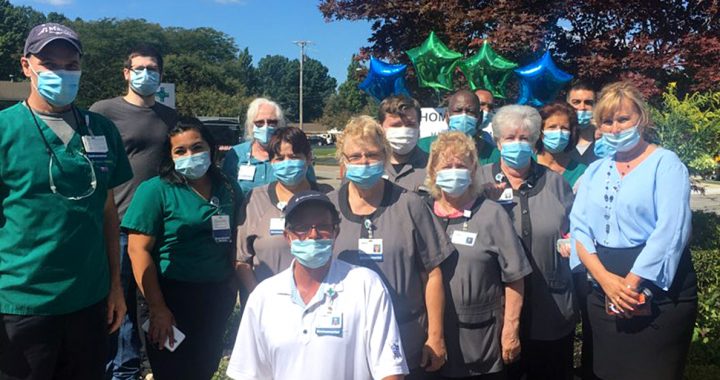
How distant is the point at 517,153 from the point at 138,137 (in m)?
2.83

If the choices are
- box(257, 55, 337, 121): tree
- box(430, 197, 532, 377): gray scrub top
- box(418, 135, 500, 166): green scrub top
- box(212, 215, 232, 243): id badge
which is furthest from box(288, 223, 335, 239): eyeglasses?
box(257, 55, 337, 121): tree

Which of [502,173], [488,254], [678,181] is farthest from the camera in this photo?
[502,173]

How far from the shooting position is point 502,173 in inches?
149

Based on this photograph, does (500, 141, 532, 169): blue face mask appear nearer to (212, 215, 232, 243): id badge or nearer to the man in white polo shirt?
the man in white polo shirt

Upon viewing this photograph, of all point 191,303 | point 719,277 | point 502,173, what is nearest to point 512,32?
point 719,277

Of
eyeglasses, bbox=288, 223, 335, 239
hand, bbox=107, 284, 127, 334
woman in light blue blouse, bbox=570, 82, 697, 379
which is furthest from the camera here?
hand, bbox=107, 284, 127, 334

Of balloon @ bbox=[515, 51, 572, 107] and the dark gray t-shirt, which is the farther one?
balloon @ bbox=[515, 51, 572, 107]

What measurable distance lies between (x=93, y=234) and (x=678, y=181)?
10.00ft

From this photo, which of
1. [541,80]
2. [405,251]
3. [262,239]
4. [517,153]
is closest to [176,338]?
[262,239]

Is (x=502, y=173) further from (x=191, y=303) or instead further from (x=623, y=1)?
(x=623, y=1)

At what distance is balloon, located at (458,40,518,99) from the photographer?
23.0ft

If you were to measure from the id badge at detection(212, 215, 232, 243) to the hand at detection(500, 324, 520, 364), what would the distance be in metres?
1.79

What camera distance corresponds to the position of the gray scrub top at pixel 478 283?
318cm

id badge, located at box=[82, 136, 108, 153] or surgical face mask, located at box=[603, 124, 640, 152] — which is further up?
surgical face mask, located at box=[603, 124, 640, 152]
